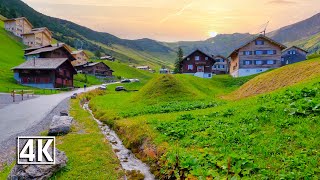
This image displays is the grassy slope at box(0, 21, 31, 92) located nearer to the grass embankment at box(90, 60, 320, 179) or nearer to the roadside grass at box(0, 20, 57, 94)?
the roadside grass at box(0, 20, 57, 94)

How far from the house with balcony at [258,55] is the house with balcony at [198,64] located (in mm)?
14283

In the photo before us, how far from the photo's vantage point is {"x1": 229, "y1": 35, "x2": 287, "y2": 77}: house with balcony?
99125 mm

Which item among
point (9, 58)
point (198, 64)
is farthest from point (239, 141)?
point (9, 58)

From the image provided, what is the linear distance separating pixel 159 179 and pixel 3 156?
12.5 metres

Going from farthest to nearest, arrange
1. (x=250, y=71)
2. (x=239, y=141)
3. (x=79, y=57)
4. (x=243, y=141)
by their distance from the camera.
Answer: (x=79, y=57) < (x=250, y=71) < (x=239, y=141) < (x=243, y=141)

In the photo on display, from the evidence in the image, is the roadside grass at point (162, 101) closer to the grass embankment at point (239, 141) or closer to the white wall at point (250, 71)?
the grass embankment at point (239, 141)

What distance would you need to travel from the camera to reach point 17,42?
6698 inches

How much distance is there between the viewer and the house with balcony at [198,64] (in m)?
114

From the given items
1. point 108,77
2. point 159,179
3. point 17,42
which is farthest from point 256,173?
point 17,42

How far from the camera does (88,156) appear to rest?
835 inches

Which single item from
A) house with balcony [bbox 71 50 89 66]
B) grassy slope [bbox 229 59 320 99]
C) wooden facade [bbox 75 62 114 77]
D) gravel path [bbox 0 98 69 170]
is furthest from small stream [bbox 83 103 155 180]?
house with balcony [bbox 71 50 89 66]

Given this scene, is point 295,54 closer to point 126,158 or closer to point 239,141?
point 126,158

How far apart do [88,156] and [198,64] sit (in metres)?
96.0

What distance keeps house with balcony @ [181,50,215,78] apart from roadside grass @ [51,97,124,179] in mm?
86534
